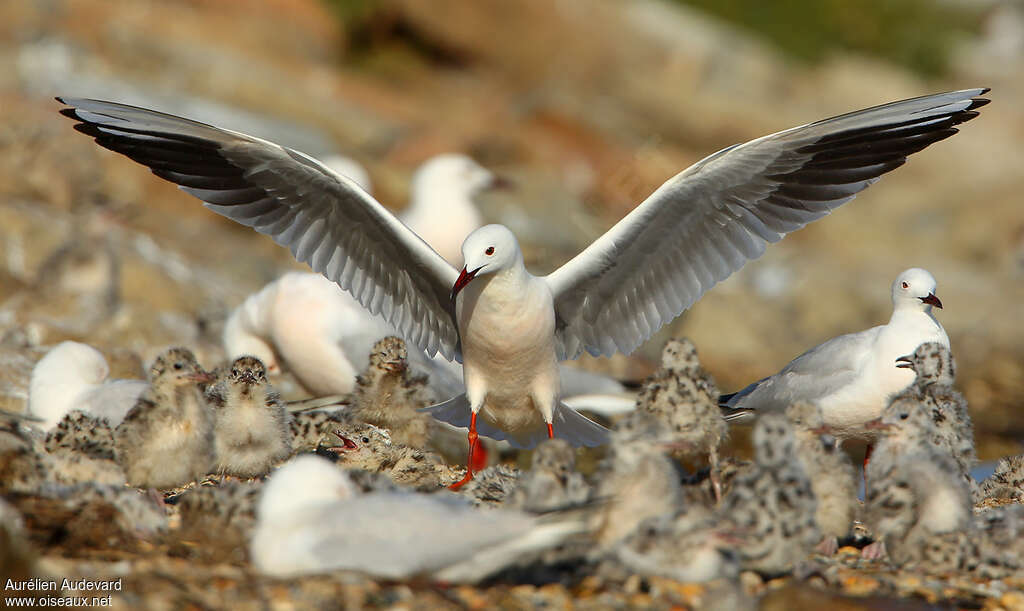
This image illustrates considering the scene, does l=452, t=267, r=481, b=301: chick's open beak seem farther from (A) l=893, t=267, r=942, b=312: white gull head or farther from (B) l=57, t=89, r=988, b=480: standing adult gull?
(A) l=893, t=267, r=942, b=312: white gull head

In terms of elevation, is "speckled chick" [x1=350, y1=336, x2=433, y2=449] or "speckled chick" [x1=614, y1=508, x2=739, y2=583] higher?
"speckled chick" [x1=350, y1=336, x2=433, y2=449]

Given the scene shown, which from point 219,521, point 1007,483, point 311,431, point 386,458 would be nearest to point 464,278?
point 386,458

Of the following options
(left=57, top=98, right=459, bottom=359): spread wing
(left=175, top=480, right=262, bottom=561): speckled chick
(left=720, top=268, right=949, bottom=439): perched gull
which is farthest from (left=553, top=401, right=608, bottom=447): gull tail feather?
(left=175, top=480, right=262, bottom=561): speckled chick

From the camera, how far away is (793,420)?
21.8ft

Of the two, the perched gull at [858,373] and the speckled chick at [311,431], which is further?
the speckled chick at [311,431]

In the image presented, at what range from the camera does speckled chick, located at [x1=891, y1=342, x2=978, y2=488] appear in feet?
23.9

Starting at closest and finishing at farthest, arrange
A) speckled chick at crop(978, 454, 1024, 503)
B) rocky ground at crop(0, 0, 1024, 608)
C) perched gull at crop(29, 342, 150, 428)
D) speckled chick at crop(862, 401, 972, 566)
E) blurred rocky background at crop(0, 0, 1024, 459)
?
speckled chick at crop(862, 401, 972, 566)
perched gull at crop(29, 342, 150, 428)
speckled chick at crop(978, 454, 1024, 503)
rocky ground at crop(0, 0, 1024, 608)
blurred rocky background at crop(0, 0, 1024, 459)

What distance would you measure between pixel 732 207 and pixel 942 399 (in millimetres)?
1709

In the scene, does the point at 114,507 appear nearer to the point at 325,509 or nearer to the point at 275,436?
the point at 325,509

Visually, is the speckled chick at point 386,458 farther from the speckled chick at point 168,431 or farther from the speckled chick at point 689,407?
the speckled chick at point 689,407

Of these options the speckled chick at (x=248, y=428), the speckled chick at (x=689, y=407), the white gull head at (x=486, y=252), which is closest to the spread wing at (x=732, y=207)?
the white gull head at (x=486, y=252)

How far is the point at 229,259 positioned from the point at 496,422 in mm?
8403

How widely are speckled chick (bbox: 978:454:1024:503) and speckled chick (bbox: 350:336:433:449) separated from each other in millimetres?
3598

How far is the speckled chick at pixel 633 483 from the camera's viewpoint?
215 inches
